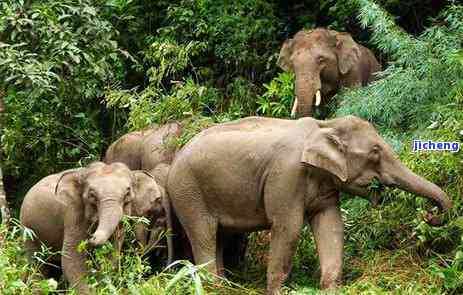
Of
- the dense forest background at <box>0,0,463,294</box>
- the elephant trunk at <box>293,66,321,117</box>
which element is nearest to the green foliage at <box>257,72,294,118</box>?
the dense forest background at <box>0,0,463,294</box>

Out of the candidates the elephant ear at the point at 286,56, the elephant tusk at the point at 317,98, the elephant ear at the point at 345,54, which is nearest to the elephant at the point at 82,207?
the elephant tusk at the point at 317,98

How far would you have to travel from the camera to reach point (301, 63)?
11.6 meters

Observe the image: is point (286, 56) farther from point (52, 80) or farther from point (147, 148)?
point (52, 80)

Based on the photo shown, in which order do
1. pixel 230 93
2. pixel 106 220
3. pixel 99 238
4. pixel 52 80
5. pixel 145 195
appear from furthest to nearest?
pixel 230 93
pixel 52 80
pixel 145 195
pixel 106 220
pixel 99 238

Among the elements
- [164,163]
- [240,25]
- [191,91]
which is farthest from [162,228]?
[240,25]

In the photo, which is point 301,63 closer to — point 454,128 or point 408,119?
point 408,119

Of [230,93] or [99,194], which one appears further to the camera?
[230,93]

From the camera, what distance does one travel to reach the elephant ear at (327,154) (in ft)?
28.1

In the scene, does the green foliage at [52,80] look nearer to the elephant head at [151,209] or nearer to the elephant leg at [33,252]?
the elephant leg at [33,252]

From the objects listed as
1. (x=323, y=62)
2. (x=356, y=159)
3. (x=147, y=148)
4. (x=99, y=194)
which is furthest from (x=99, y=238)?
(x=323, y=62)

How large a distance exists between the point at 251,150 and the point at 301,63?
278 centimetres

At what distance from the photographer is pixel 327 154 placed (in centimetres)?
855

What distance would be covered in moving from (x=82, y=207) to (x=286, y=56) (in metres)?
3.64

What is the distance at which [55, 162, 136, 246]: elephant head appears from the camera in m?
8.37
